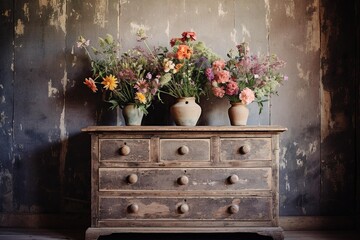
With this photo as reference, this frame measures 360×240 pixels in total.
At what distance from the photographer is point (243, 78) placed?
2.97 meters

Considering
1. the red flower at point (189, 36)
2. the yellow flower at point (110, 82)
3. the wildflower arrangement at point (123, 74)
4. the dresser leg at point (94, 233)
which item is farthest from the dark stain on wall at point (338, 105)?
the dresser leg at point (94, 233)

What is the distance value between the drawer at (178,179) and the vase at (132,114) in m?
A: 0.40

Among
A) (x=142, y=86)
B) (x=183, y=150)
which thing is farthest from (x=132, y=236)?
(x=142, y=86)

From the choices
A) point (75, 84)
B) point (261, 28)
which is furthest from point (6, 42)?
point (261, 28)

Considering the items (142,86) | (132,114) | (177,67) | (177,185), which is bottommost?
(177,185)

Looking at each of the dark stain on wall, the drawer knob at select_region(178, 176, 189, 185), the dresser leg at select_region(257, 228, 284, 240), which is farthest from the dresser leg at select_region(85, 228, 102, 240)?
the dark stain on wall

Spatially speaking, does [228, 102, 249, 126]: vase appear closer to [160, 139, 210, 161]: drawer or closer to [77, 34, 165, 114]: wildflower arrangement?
[160, 139, 210, 161]: drawer

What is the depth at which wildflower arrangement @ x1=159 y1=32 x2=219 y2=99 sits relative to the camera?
284cm

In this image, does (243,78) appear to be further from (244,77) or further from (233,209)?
(233,209)

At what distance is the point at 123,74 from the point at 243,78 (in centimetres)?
92

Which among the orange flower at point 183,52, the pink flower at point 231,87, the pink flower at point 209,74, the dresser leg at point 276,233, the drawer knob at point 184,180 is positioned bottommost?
the dresser leg at point 276,233

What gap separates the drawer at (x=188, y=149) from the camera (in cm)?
278

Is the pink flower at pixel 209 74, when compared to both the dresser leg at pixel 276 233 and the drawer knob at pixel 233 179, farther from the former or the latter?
the dresser leg at pixel 276 233

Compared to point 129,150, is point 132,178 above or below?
below
